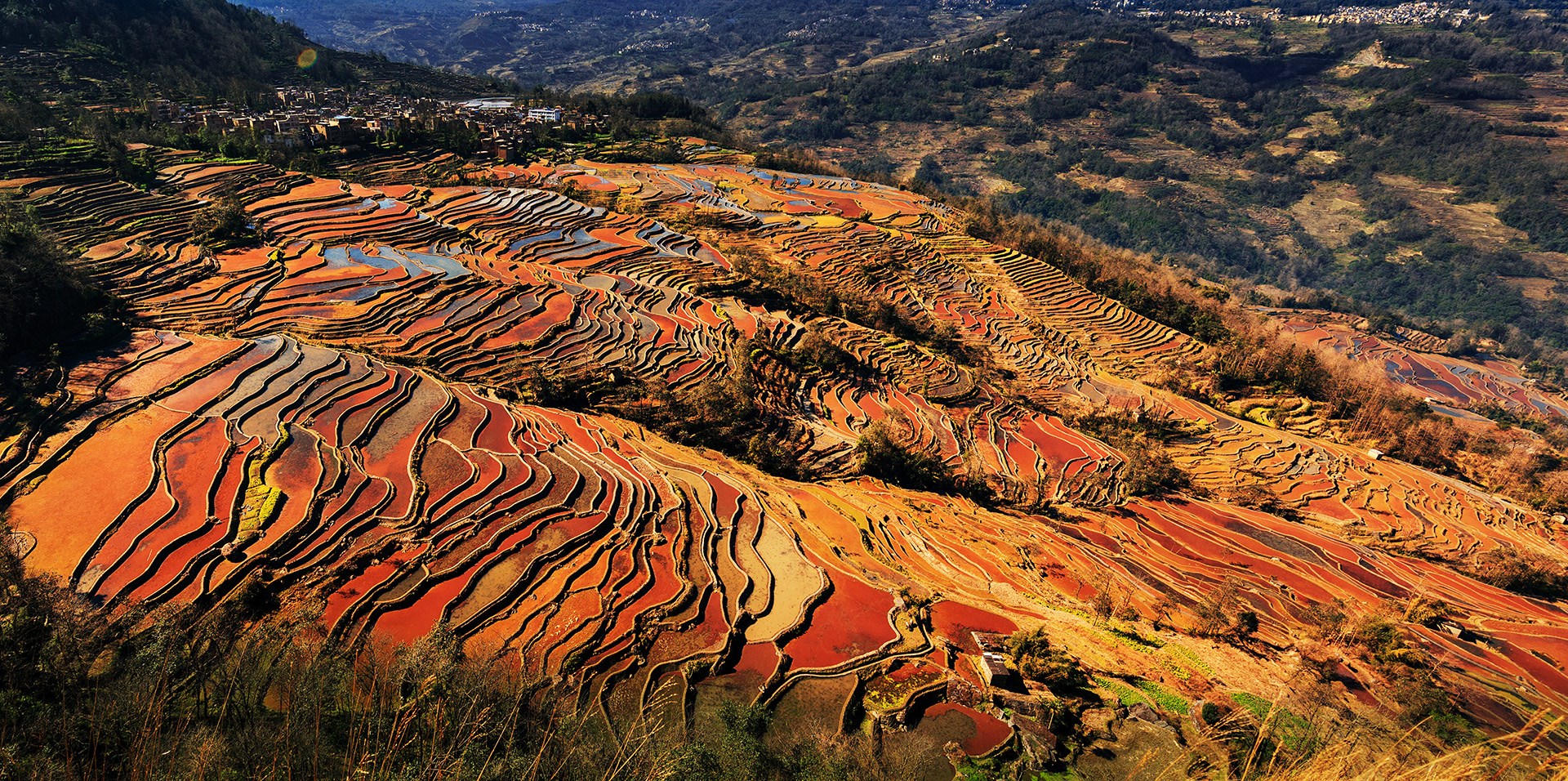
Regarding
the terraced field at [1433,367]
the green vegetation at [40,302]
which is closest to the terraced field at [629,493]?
the green vegetation at [40,302]

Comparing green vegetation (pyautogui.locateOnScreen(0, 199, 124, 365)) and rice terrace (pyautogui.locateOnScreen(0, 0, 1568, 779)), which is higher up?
green vegetation (pyautogui.locateOnScreen(0, 199, 124, 365))

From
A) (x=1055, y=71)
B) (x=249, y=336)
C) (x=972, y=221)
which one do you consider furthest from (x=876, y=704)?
(x=1055, y=71)

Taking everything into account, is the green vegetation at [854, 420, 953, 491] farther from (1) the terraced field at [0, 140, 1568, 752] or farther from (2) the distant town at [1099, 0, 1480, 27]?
(2) the distant town at [1099, 0, 1480, 27]

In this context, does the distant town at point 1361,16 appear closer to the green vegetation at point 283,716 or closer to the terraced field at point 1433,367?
the terraced field at point 1433,367

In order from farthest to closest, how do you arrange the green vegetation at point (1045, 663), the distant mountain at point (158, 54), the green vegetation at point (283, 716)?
the distant mountain at point (158, 54) → the green vegetation at point (1045, 663) → the green vegetation at point (283, 716)

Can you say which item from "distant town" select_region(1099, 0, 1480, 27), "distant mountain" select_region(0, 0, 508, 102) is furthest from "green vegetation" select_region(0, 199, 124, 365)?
"distant town" select_region(1099, 0, 1480, 27)

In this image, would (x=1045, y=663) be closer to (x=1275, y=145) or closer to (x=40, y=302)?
(x=40, y=302)
